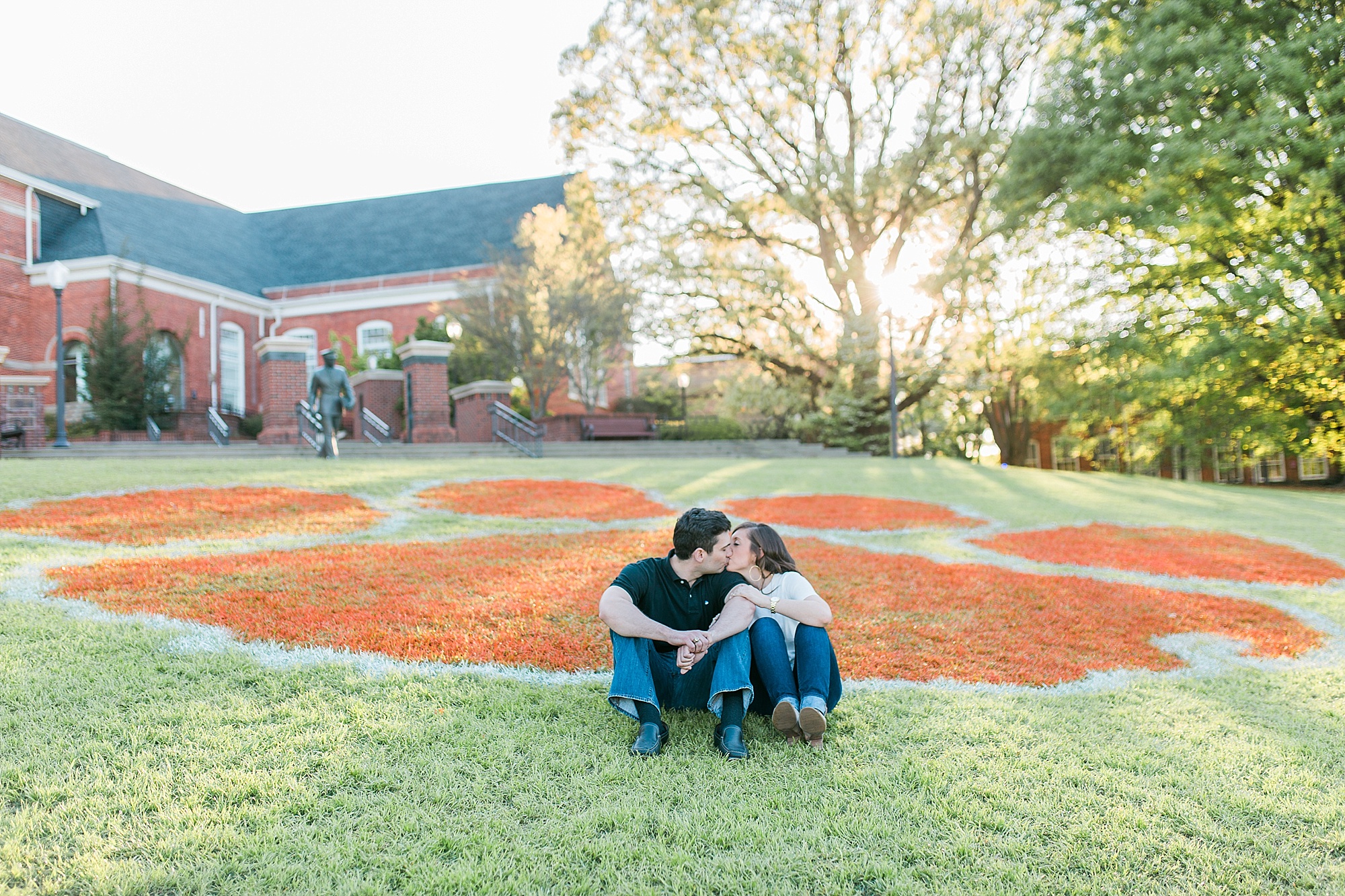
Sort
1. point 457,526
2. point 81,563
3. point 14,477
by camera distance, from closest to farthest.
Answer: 1. point 81,563
2. point 457,526
3. point 14,477

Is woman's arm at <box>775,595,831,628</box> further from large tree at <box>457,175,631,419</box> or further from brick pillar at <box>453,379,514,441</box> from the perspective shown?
large tree at <box>457,175,631,419</box>

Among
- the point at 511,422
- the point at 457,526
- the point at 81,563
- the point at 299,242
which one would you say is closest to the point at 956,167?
the point at 511,422

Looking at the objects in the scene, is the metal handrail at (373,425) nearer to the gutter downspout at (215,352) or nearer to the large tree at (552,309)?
the large tree at (552,309)

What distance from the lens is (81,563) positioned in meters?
5.42

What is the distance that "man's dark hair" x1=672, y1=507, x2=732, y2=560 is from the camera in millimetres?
3258

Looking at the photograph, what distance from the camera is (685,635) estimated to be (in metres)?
3.11

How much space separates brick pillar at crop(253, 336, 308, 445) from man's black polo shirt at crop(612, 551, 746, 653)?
1461 cm

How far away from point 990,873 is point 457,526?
249 inches

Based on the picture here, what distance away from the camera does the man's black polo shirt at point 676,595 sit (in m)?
3.30

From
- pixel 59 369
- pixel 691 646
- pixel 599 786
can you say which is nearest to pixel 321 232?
pixel 59 369

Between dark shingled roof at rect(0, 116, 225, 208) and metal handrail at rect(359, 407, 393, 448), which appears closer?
metal handrail at rect(359, 407, 393, 448)

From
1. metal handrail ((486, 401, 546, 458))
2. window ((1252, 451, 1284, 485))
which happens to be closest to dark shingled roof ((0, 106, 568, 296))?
metal handrail ((486, 401, 546, 458))

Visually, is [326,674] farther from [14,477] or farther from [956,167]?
[956,167]

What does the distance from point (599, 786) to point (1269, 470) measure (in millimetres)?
36736
